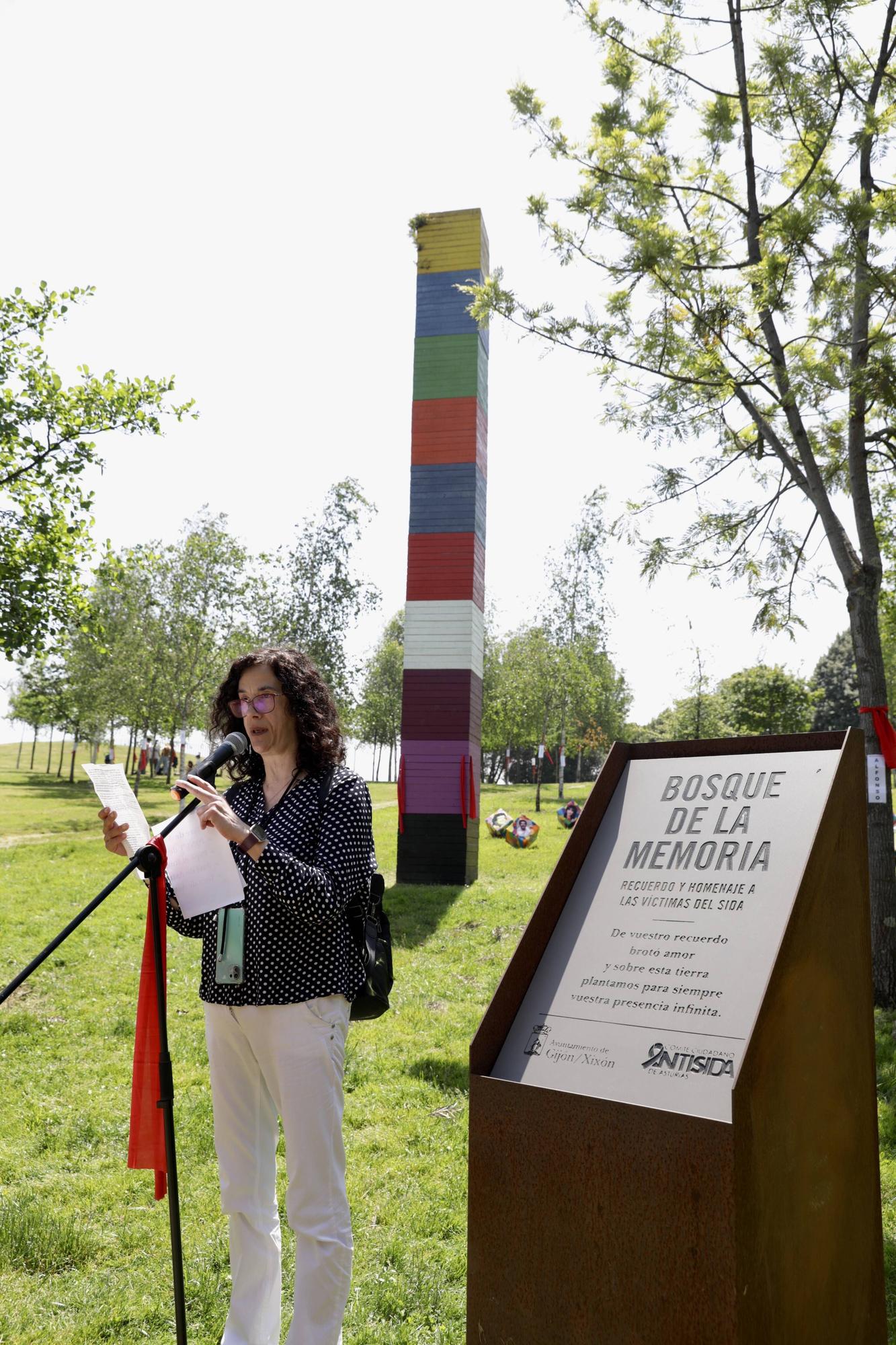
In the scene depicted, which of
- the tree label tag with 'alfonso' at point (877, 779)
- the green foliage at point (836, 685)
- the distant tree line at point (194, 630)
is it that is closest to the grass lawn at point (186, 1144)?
the tree label tag with 'alfonso' at point (877, 779)

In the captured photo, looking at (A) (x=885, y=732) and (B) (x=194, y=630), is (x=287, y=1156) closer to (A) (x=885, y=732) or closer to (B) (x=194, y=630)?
(A) (x=885, y=732)

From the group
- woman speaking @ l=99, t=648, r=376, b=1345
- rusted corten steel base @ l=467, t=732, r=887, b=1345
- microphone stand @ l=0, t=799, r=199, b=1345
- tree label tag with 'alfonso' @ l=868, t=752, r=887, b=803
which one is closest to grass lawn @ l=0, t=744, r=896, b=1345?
woman speaking @ l=99, t=648, r=376, b=1345

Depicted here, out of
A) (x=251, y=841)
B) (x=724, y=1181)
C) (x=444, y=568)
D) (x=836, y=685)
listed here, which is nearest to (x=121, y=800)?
(x=251, y=841)

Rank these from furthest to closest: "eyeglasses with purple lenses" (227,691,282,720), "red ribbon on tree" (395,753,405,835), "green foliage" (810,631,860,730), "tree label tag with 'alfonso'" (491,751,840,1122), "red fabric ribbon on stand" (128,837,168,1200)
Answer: "green foliage" (810,631,860,730), "red ribbon on tree" (395,753,405,835), "eyeglasses with purple lenses" (227,691,282,720), "red fabric ribbon on stand" (128,837,168,1200), "tree label tag with 'alfonso'" (491,751,840,1122)

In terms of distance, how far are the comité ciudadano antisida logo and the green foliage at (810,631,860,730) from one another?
49491 millimetres

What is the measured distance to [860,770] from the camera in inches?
92.4

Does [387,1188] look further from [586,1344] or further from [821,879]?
[821,879]

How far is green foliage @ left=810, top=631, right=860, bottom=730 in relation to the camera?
51.4 metres

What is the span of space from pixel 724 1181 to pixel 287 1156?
121cm

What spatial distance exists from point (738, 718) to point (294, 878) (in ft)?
90.8

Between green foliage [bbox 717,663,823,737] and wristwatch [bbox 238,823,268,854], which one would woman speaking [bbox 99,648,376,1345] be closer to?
wristwatch [bbox 238,823,268,854]

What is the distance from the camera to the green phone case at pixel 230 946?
2633 millimetres

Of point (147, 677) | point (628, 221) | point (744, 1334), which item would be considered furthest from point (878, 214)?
point (147, 677)

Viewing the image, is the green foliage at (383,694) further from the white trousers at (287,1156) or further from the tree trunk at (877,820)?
the white trousers at (287,1156)
